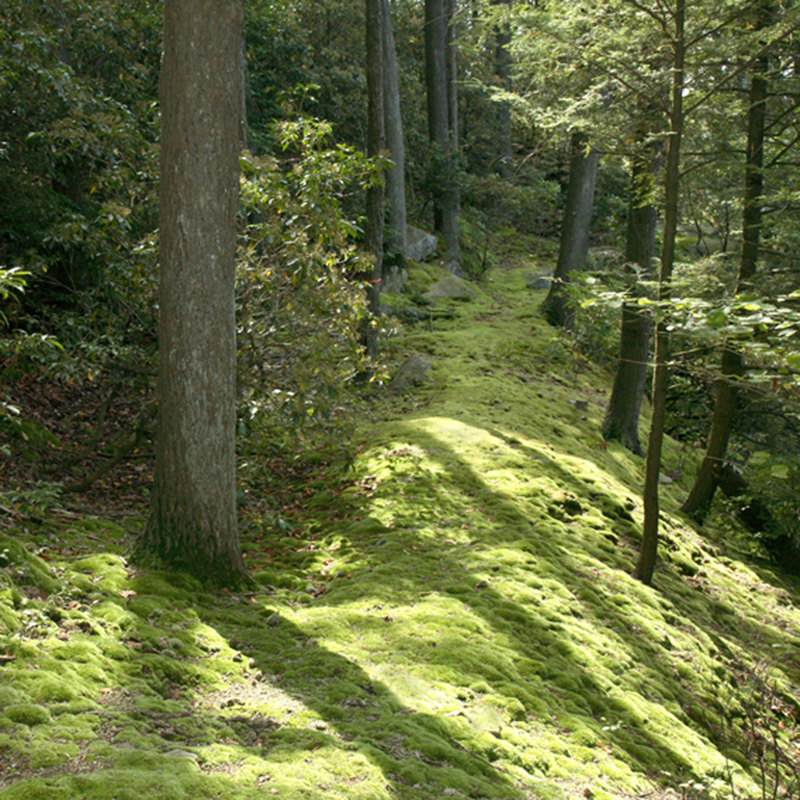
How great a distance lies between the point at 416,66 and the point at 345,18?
18.8 ft

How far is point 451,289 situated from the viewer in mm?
17375

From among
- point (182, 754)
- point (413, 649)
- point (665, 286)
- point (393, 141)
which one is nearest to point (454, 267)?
point (393, 141)

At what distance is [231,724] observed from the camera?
11.2 ft

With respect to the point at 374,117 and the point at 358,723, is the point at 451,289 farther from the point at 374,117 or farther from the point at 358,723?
the point at 358,723

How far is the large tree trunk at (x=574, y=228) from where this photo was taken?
1516 cm

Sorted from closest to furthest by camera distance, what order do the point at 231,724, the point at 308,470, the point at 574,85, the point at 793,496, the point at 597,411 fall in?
the point at 231,724 → the point at 574,85 → the point at 308,470 → the point at 793,496 → the point at 597,411

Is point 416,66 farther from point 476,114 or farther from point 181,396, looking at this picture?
point 181,396

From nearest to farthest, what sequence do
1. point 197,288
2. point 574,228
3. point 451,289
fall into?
point 197,288
point 574,228
point 451,289

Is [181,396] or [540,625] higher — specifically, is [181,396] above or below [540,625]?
above

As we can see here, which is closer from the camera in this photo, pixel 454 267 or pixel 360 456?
pixel 360 456

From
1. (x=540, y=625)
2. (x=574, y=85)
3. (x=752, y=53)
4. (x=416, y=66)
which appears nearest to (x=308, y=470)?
(x=540, y=625)

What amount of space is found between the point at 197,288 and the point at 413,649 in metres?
2.98

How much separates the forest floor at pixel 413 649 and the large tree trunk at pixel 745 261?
100cm

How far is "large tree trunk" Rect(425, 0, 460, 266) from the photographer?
62.9ft
